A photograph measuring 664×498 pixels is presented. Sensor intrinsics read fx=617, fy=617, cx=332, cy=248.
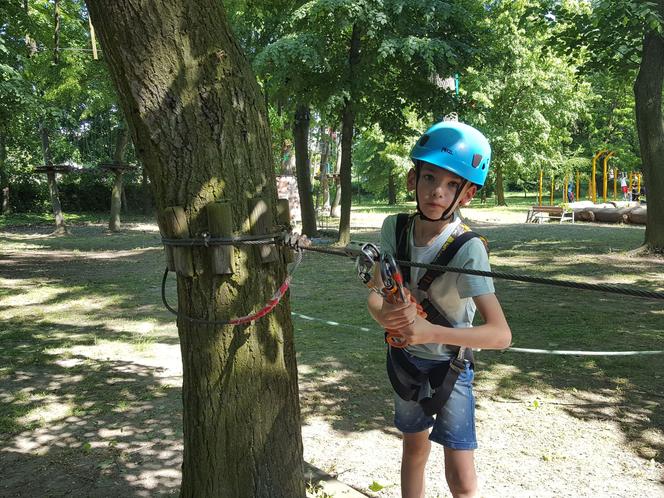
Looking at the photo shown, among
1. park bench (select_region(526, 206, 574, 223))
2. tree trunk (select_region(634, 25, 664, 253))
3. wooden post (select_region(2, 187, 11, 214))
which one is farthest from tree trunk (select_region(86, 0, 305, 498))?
wooden post (select_region(2, 187, 11, 214))

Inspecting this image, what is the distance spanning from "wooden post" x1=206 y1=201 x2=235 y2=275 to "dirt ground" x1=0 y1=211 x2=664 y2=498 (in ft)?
5.35

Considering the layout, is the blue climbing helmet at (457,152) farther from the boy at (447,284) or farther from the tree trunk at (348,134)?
the tree trunk at (348,134)

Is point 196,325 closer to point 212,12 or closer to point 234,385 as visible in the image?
point 234,385

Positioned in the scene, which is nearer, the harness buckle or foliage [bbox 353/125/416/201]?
the harness buckle

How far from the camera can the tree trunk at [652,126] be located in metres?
11.2

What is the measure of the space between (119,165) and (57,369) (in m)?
14.9

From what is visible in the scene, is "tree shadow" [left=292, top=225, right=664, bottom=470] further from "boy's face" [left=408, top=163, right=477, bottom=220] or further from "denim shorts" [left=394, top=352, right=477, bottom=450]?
"boy's face" [left=408, top=163, right=477, bottom=220]

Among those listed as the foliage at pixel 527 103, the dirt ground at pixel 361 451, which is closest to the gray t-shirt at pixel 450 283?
the dirt ground at pixel 361 451

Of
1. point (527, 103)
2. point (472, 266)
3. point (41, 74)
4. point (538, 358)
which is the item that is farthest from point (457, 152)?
point (527, 103)

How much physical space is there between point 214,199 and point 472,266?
0.97m

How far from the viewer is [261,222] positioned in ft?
7.83

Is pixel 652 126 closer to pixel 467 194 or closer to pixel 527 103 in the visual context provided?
pixel 467 194

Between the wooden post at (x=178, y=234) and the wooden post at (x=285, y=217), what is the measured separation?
1.25 ft

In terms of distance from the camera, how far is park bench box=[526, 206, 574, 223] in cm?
2317
